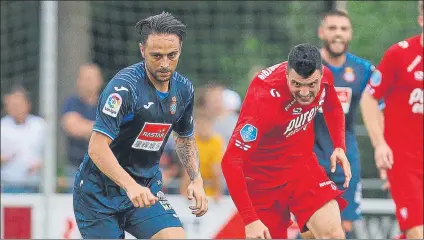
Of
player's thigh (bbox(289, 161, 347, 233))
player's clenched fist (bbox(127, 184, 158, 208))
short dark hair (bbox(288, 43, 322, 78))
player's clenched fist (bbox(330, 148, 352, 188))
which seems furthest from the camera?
player's thigh (bbox(289, 161, 347, 233))

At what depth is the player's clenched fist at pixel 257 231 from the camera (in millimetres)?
7059

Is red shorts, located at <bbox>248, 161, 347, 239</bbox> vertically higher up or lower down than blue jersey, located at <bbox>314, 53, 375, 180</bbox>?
lower down

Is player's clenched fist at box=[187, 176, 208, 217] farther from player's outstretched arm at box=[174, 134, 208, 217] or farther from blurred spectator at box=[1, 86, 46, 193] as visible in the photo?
blurred spectator at box=[1, 86, 46, 193]

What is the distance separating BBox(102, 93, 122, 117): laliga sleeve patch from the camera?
21.2 ft

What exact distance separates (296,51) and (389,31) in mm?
6109

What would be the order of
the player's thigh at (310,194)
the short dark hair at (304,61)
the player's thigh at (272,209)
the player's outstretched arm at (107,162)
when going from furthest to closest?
the player's thigh at (272,209), the player's thigh at (310,194), the short dark hair at (304,61), the player's outstretched arm at (107,162)

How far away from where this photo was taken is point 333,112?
783 centimetres

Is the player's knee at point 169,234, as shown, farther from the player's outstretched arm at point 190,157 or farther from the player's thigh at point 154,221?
the player's outstretched arm at point 190,157

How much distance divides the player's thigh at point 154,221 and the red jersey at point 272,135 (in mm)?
503

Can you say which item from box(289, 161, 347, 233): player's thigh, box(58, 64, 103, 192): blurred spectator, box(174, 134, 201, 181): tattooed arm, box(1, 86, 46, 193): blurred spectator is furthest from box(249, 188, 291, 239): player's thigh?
box(1, 86, 46, 193): blurred spectator

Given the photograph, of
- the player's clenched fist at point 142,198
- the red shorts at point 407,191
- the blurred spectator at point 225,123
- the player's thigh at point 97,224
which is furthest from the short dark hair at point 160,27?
the blurred spectator at point 225,123

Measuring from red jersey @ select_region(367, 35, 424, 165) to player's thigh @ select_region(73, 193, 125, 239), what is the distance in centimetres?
279

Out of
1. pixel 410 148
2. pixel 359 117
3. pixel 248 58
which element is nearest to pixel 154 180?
pixel 410 148

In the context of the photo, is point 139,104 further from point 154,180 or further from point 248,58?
point 248,58
